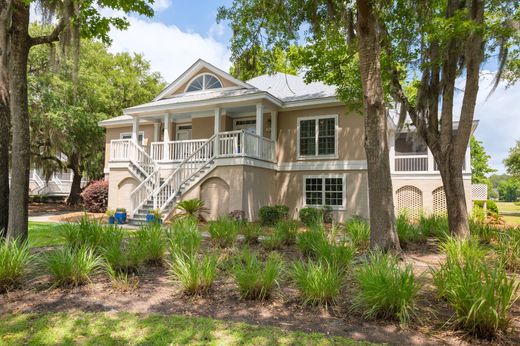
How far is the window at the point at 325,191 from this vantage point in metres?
15.1

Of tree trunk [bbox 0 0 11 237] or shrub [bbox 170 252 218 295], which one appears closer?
shrub [bbox 170 252 218 295]

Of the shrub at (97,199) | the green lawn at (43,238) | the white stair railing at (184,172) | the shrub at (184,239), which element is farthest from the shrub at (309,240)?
the shrub at (97,199)

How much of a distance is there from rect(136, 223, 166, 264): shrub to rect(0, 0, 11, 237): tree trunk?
287 cm

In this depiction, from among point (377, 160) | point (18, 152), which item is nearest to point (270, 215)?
point (377, 160)

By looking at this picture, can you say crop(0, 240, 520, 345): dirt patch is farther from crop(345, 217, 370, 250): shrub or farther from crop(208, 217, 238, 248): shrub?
crop(345, 217, 370, 250): shrub

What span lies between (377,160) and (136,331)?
4962mm

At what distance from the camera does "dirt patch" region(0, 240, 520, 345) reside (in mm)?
3488

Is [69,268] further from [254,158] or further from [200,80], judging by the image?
[200,80]

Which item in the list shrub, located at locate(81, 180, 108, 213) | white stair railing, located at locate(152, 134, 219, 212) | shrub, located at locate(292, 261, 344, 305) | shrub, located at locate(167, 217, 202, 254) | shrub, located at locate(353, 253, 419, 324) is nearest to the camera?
shrub, located at locate(353, 253, 419, 324)

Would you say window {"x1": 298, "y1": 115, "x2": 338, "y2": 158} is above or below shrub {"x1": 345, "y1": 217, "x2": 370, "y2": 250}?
above

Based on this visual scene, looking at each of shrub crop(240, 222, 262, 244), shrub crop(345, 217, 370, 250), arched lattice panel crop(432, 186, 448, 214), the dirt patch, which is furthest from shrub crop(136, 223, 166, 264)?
arched lattice panel crop(432, 186, 448, 214)

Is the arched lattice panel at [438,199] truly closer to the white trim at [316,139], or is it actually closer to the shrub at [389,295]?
the white trim at [316,139]

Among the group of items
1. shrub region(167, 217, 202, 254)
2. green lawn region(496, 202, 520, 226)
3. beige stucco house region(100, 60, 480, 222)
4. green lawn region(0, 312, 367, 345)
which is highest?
A: beige stucco house region(100, 60, 480, 222)

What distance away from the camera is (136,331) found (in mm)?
3510
